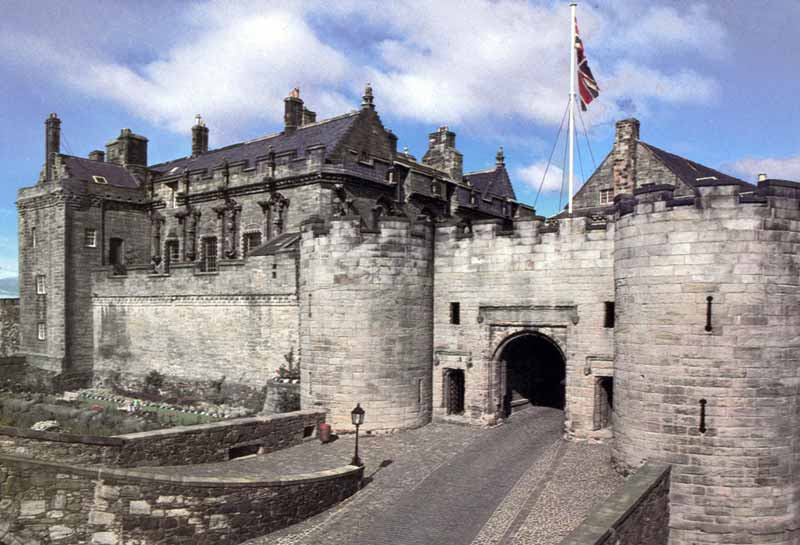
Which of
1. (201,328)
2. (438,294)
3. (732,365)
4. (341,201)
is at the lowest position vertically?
(201,328)

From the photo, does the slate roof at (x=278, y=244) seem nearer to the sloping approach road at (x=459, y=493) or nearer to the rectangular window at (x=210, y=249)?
the rectangular window at (x=210, y=249)

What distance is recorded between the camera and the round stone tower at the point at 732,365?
12.5 meters

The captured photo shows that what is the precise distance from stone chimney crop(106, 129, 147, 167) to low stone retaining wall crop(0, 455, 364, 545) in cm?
2745

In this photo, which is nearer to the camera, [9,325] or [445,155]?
[9,325]

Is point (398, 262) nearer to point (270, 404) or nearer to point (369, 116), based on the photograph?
point (270, 404)

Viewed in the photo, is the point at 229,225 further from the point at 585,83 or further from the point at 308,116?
the point at 585,83

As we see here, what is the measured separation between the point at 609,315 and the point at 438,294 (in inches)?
208

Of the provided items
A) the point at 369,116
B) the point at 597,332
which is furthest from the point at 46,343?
the point at 597,332

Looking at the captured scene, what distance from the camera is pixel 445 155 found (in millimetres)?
39000


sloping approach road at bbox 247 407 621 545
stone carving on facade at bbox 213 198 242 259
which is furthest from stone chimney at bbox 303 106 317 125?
sloping approach road at bbox 247 407 621 545

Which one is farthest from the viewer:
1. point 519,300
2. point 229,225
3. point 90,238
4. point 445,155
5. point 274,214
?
point 445,155

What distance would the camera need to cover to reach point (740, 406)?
12578 mm

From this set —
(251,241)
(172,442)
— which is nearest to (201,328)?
(251,241)

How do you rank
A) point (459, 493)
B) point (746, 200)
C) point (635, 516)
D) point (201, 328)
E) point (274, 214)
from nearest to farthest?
point (635, 516)
point (746, 200)
point (459, 493)
point (201, 328)
point (274, 214)
